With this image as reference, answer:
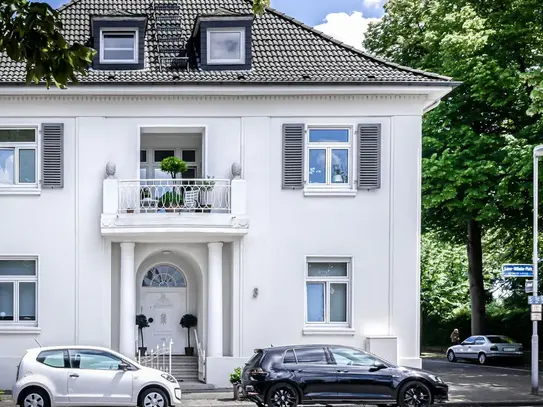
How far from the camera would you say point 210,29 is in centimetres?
2630

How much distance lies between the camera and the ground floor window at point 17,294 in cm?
2544

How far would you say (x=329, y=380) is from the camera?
20.3 m

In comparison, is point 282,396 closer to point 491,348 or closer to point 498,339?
point 491,348

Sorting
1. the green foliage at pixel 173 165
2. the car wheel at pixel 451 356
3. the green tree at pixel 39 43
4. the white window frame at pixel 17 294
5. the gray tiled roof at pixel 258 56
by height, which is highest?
the gray tiled roof at pixel 258 56

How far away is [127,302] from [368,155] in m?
7.35

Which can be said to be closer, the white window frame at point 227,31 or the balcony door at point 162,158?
the white window frame at point 227,31

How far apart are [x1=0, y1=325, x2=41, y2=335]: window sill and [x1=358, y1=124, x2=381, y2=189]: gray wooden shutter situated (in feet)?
30.2

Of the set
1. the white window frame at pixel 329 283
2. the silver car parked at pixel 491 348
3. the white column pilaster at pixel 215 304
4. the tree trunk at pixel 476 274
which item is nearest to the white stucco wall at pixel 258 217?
the white window frame at pixel 329 283

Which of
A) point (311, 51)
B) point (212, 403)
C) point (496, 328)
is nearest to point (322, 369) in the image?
point (212, 403)

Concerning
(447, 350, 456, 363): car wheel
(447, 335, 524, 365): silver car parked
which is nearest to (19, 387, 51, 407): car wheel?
(447, 335, 524, 365): silver car parked

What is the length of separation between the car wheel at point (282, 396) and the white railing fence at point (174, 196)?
630cm

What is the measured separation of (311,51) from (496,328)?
2534 cm

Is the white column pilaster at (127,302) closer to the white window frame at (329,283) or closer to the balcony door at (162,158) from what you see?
the balcony door at (162,158)

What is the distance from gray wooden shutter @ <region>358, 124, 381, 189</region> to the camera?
25.6m
